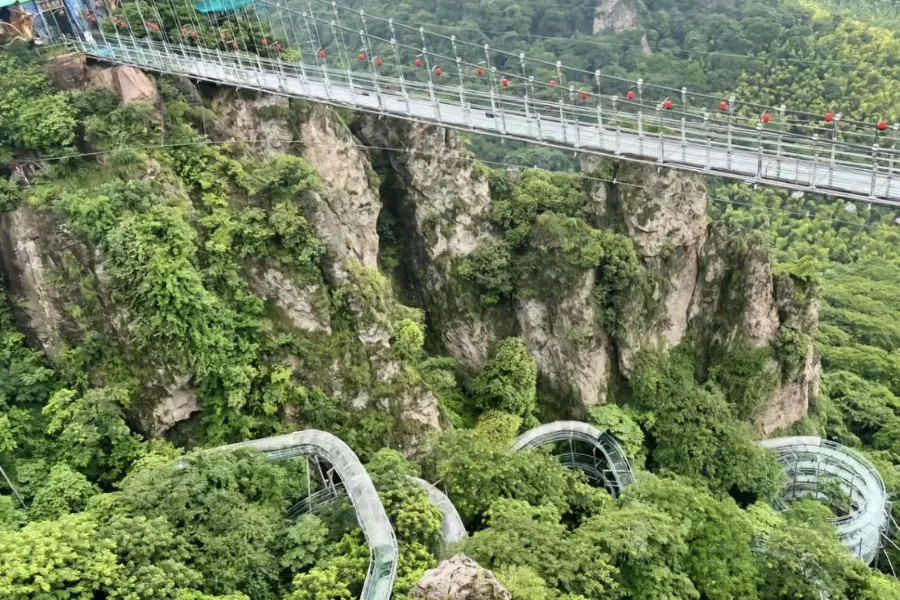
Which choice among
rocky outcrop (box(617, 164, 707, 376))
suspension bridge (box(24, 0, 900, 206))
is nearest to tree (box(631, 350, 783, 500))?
rocky outcrop (box(617, 164, 707, 376))

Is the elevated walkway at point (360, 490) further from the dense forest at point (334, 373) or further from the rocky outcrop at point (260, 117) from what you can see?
the rocky outcrop at point (260, 117)

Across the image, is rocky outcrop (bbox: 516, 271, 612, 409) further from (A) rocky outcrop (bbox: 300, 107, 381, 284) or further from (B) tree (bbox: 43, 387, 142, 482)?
(B) tree (bbox: 43, 387, 142, 482)

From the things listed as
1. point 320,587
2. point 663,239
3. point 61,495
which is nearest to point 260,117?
point 61,495

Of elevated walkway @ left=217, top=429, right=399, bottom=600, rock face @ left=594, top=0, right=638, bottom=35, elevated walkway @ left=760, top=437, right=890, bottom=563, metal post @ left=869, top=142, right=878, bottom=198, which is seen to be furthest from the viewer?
rock face @ left=594, top=0, right=638, bottom=35

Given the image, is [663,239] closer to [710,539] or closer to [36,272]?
[710,539]

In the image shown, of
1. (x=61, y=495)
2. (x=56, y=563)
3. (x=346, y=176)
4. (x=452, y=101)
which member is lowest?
(x=61, y=495)
